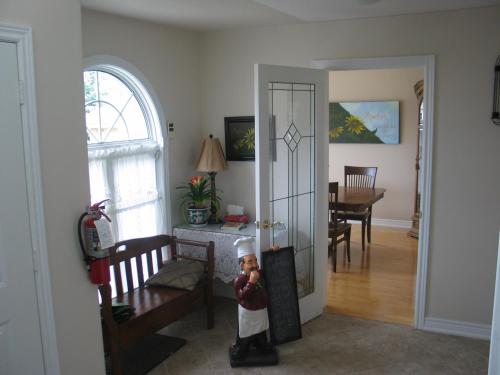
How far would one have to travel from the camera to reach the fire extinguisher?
2.58 m

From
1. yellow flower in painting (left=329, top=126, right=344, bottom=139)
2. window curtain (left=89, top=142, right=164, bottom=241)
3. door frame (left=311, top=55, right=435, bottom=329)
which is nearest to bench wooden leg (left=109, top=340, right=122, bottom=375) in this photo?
window curtain (left=89, top=142, right=164, bottom=241)

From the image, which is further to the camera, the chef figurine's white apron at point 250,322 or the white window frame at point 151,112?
the white window frame at point 151,112

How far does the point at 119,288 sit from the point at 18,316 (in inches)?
49.1

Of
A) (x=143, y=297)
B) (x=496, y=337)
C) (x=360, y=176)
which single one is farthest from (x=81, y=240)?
(x=360, y=176)

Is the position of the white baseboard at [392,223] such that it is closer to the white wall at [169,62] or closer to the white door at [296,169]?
the white door at [296,169]

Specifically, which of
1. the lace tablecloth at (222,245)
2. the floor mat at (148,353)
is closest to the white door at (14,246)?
the floor mat at (148,353)

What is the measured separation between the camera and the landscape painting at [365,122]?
7.04 m

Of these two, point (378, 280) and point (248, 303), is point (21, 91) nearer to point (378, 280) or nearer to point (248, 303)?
point (248, 303)

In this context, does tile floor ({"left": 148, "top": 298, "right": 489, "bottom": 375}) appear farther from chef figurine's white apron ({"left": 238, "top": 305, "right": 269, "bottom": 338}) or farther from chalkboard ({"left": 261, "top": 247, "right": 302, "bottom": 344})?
chef figurine's white apron ({"left": 238, "top": 305, "right": 269, "bottom": 338})

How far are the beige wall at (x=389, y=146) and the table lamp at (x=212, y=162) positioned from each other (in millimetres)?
3391

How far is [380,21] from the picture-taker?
380 cm

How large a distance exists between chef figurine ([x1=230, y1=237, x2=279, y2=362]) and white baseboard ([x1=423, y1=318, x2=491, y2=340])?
1.38 meters

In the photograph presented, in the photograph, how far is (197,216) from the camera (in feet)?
14.3

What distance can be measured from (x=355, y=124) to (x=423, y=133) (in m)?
3.58
